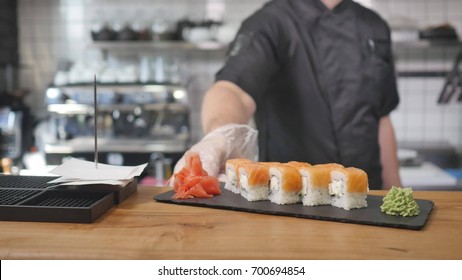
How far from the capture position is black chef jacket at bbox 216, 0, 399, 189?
219 cm

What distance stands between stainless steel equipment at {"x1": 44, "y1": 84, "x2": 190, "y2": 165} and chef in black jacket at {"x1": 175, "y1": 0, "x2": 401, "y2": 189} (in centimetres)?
224

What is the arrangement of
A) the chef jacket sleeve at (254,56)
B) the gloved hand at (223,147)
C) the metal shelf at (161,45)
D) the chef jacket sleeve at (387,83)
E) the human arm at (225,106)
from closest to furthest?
the gloved hand at (223,147) < the human arm at (225,106) < the chef jacket sleeve at (254,56) < the chef jacket sleeve at (387,83) < the metal shelf at (161,45)

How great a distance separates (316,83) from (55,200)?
4.33ft

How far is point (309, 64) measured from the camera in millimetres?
2199

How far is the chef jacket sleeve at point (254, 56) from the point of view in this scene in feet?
6.69

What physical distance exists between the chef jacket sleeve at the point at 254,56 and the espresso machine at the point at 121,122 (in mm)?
2309

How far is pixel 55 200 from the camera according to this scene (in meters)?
1.19

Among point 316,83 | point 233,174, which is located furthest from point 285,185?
point 316,83

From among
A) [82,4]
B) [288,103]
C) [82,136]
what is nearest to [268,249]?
[288,103]

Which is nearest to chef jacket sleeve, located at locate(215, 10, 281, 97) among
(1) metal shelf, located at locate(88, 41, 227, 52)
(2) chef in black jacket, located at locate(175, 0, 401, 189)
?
(2) chef in black jacket, located at locate(175, 0, 401, 189)

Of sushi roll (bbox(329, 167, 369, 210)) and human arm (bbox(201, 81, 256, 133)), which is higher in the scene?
human arm (bbox(201, 81, 256, 133))

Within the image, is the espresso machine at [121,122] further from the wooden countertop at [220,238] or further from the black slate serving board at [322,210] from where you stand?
the wooden countertop at [220,238]

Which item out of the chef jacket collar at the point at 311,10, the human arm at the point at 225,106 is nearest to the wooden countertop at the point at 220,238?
the human arm at the point at 225,106

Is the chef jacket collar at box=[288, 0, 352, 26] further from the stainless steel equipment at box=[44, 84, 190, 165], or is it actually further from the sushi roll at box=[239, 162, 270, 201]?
the stainless steel equipment at box=[44, 84, 190, 165]
